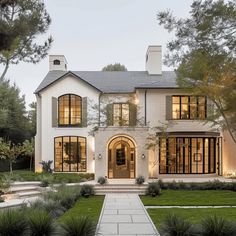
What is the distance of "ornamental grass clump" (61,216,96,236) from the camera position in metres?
9.22

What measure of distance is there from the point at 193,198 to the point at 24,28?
11646 millimetres

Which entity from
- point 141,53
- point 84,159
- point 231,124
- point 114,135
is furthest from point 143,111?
point 141,53

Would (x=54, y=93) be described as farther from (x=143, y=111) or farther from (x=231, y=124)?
(x=231, y=124)

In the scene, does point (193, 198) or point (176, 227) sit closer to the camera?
point (176, 227)

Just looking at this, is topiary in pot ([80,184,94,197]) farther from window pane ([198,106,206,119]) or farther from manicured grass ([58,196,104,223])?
window pane ([198,106,206,119])

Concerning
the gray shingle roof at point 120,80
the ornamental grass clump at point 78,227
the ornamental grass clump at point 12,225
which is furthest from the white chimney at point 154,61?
the ornamental grass clump at point 12,225

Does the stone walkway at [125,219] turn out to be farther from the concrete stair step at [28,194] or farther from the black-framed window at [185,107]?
the black-framed window at [185,107]

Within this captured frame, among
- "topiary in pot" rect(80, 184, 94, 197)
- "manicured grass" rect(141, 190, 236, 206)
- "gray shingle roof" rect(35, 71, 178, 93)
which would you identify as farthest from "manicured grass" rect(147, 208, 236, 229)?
"gray shingle roof" rect(35, 71, 178, 93)

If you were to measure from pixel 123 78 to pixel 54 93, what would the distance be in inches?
230

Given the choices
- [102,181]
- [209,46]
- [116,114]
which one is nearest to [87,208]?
[102,181]

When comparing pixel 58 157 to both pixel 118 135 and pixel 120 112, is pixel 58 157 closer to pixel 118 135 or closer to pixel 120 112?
pixel 120 112

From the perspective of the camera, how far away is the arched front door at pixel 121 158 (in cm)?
2583

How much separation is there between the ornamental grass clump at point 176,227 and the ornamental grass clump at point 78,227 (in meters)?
1.79

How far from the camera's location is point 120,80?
102 ft
